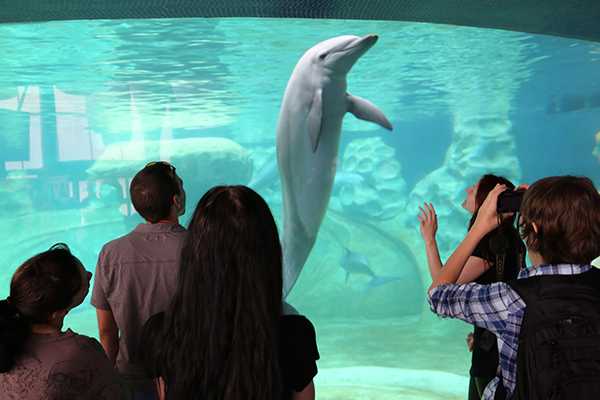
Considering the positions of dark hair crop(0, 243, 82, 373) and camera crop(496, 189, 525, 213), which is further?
camera crop(496, 189, 525, 213)

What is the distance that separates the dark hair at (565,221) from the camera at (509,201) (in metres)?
0.22

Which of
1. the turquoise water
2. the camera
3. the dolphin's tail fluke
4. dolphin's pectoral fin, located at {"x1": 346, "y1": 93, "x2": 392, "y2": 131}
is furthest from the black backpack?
the turquoise water

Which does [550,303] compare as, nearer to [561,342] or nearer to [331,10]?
[561,342]

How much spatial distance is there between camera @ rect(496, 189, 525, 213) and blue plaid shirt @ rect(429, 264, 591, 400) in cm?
27

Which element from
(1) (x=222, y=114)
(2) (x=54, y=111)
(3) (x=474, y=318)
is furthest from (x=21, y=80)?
(3) (x=474, y=318)

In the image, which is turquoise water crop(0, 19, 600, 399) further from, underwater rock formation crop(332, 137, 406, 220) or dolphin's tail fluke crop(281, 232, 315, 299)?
dolphin's tail fluke crop(281, 232, 315, 299)

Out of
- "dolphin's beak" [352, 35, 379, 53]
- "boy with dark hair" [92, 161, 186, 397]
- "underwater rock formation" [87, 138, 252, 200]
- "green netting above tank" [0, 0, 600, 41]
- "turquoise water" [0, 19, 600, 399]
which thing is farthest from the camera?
"underwater rock formation" [87, 138, 252, 200]

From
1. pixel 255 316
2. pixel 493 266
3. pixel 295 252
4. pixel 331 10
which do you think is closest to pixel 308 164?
pixel 295 252

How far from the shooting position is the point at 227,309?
1.77 metres

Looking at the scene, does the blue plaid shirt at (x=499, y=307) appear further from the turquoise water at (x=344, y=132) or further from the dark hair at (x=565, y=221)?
the turquoise water at (x=344, y=132)

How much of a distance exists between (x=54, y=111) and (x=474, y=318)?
2303 centimetres

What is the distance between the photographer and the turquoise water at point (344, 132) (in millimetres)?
14422

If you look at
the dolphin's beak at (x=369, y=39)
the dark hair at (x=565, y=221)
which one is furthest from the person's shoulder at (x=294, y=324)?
the dolphin's beak at (x=369, y=39)

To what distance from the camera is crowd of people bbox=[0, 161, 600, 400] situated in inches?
68.9
